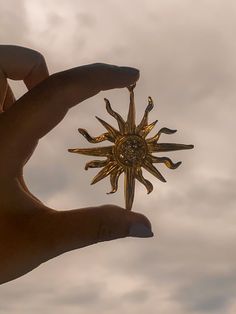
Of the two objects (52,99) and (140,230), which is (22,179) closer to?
(52,99)

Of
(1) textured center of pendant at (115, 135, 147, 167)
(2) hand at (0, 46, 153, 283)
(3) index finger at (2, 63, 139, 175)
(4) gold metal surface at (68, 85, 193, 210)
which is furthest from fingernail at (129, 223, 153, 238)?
(3) index finger at (2, 63, 139, 175)

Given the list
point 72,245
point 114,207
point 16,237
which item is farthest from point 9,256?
point 114,207

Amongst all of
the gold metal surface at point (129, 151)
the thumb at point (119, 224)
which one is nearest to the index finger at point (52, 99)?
the gold metal surface at point (129, 151)

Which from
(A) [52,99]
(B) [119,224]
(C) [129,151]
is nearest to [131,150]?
(C) [129,151]

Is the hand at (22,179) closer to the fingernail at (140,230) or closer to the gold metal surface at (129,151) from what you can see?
the fingernail at (140,230)

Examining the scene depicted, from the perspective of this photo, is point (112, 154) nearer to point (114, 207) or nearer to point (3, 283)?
point (114, 207)

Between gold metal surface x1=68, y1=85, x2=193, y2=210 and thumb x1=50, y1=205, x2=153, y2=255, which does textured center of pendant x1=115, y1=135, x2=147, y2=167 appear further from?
thumb x1=50, y1=205, x2=153, y2=255
